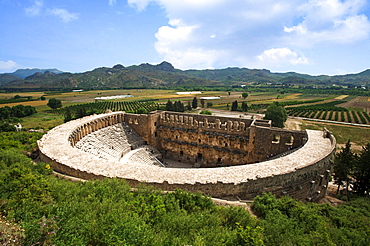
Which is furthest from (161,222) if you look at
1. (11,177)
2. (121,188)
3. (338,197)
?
(338,197)

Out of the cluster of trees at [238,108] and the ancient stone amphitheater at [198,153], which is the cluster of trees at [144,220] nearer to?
the ancient stone amphitheater at [198,153]

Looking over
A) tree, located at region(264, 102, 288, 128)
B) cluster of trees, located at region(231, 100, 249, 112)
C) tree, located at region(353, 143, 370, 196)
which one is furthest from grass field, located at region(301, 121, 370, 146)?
cluster of trees, located at region(231, 100, 249, 112)

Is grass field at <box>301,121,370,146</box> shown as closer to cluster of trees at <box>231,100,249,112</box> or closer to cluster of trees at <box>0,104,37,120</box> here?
cluster of trees at <box>231,100,249,112</box>

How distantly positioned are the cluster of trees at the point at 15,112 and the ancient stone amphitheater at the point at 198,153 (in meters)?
57.6

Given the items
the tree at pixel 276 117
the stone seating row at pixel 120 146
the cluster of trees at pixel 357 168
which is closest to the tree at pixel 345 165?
the cluster of trees at pixel 357 168

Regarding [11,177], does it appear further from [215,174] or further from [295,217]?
[295,217]

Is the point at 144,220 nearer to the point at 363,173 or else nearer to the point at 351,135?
the point at 363,173

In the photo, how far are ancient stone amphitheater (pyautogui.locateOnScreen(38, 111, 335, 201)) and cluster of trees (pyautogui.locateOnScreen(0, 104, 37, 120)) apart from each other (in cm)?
5763

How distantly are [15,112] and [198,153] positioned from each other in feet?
239

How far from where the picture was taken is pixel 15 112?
233 feet

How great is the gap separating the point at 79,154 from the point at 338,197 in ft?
80.3

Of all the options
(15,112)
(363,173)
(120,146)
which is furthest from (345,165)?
(15,112)

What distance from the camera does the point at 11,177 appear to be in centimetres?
1105

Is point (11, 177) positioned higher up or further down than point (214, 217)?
higher up
